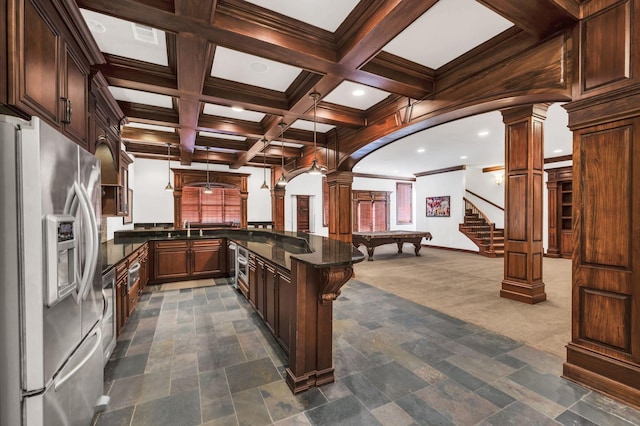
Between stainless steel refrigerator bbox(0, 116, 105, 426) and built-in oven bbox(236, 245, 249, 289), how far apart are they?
2.62 meters

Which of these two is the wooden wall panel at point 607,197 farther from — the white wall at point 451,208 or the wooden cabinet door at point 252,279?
the white wall at point 451,208

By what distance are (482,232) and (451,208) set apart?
4.65 feet

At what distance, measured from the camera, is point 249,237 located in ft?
19.5

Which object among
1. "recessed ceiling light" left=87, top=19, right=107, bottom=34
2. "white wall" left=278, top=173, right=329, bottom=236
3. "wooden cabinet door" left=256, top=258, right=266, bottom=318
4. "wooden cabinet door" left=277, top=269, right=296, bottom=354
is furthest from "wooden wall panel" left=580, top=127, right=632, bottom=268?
"white wall" left=278, top=173, right=329, bottom=236

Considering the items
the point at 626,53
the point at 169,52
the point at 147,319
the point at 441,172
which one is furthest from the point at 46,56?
the point at 441,172

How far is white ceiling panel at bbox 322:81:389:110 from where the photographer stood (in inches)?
143

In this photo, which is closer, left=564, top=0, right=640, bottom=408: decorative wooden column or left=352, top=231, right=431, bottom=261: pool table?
left=564, top=0, right=640, bottom=408: decorative wooden column

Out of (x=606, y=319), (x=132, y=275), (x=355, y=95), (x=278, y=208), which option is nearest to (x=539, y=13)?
(x=355, y=95)

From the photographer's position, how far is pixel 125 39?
2584 mm

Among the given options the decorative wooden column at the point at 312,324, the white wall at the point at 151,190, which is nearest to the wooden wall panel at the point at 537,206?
A: the decorative wooden column at the point at 312,324

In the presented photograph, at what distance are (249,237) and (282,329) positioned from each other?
3507 mm

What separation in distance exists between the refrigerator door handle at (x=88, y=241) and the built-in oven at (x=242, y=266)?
7.91ft

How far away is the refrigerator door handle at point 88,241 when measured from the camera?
1.60m

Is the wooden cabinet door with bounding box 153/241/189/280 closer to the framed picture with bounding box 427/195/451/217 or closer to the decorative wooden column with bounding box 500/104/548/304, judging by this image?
the decorative wooden column with bounding box 500/104/548/304
